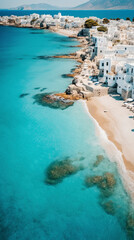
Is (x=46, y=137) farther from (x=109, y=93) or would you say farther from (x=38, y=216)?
(x=109, y=93)

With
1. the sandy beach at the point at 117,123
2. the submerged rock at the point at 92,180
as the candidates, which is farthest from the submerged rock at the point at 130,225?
the submerged rock at the point at 92,180

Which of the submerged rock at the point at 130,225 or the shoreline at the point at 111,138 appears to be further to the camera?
the shoreline at the point at 111,138

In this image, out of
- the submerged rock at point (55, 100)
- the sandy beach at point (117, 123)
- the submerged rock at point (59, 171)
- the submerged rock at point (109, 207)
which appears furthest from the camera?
the submerged rock at point (55, 100)

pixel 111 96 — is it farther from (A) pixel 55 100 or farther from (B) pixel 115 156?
(B) pixel 115 156

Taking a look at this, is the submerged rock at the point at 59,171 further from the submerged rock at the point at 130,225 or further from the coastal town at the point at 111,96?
the submerged rock at the point at 130,225

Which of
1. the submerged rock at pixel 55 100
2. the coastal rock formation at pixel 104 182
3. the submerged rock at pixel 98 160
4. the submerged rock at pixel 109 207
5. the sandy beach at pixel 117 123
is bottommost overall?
the submerged rock at pixel 109 207

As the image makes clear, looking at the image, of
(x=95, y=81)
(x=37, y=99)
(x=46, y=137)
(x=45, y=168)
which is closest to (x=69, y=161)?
(x=45, y=168)

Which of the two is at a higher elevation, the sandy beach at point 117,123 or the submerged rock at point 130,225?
the sandy beach at point 117,123
